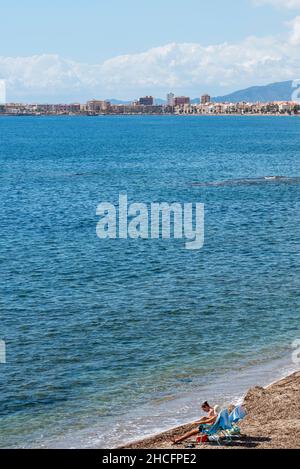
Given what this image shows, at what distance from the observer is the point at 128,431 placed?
27.2 m

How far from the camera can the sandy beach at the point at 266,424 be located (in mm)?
23841

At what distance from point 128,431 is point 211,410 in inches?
148

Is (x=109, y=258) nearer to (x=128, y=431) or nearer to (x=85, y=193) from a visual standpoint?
(x=128, y=431)

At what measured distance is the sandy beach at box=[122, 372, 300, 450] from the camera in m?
23.8
